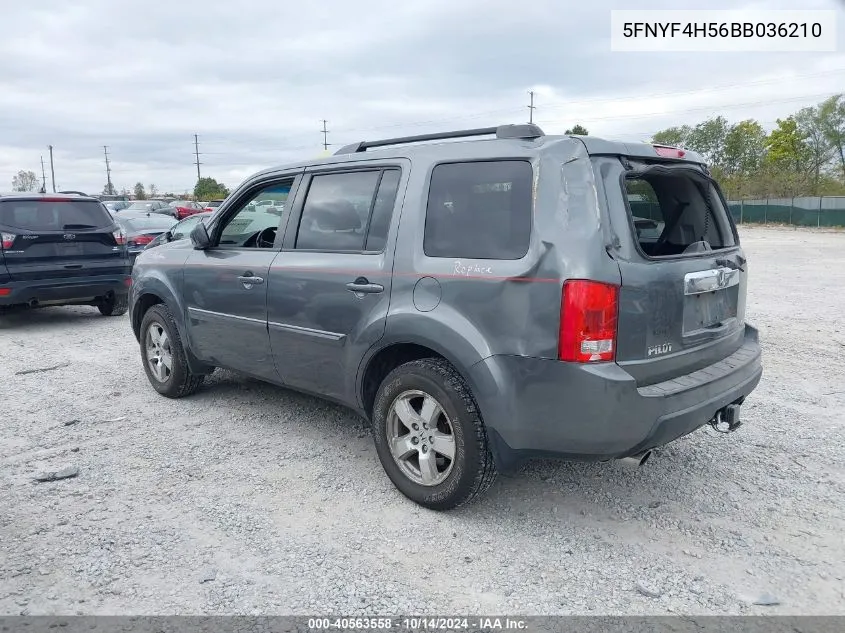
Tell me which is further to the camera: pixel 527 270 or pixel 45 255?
pixel 45 255

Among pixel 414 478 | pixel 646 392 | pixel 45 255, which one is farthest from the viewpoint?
pixel 45 255

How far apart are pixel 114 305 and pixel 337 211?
692 cm

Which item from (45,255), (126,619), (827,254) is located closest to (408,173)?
(126,619)

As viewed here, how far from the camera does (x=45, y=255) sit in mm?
8766

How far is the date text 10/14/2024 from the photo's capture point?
8.84ft

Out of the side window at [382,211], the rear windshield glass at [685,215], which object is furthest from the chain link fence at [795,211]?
the side window at [382,211]

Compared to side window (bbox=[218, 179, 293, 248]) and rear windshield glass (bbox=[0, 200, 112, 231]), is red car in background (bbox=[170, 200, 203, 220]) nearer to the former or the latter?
rear windshield glass (bbox=[0, 200, 112, 231])

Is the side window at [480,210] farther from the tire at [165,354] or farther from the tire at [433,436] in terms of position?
the tire at [165,354]

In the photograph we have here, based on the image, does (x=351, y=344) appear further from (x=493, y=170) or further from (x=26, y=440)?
(x=26, y=440)

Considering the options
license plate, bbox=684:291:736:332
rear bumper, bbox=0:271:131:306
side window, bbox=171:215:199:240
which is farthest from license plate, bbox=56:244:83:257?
license plate, bbox=684:291:736:332

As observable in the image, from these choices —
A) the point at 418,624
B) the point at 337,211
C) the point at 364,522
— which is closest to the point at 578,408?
the point at 418,624

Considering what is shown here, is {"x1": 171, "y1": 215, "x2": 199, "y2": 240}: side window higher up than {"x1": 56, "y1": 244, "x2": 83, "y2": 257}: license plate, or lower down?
higher up

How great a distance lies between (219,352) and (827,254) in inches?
791

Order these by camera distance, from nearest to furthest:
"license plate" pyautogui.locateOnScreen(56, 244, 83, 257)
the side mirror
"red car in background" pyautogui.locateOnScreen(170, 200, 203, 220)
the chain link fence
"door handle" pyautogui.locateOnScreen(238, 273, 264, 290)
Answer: "door handle" pyautogui.locateOnScreen(238, 273, 264, 290) → the side mirror → "license plate" pyautogui.locateOnScreen(56, 244, 83, 257) → "red car in background" pyautogui.locateOnScreen(170, 200, 203, 220) → the chain link fence
